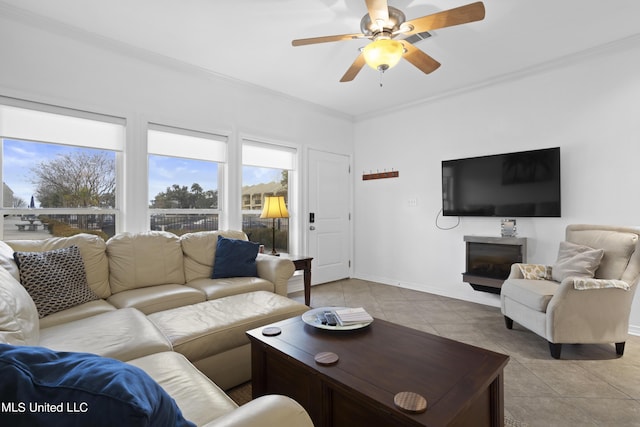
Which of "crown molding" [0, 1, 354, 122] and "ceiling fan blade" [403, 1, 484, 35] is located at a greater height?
"crown molding" [0, 1, 354, 122]

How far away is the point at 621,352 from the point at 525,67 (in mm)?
2881

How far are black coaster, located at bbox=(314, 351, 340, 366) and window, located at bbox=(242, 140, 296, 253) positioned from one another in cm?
260

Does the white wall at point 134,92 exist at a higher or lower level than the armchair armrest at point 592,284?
higher

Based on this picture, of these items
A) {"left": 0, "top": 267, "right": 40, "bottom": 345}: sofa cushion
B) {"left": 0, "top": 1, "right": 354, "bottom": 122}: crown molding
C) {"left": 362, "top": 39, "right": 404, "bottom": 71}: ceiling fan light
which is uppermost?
{"left": 0, "top": 1, "right": 354, "bottom": 122}: crown molding

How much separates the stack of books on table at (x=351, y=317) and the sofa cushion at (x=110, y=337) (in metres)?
0.92

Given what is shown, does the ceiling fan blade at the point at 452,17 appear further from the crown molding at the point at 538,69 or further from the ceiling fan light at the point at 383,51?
the crown molding at the point at 538,69

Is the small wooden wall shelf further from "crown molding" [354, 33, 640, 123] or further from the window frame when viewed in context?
the window frame

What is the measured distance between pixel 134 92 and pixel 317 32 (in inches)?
73.9

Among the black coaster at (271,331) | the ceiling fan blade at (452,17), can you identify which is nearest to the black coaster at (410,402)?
the black coaster at (271,331)

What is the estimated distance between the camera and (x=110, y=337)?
1591mm

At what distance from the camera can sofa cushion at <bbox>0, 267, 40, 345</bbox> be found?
1101 millimetres

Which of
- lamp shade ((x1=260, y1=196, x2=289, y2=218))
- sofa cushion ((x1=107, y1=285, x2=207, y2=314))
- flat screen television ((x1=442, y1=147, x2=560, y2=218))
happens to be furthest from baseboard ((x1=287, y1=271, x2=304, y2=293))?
flat screen television ((x1=442, y1=147, x2=560, y2=218))

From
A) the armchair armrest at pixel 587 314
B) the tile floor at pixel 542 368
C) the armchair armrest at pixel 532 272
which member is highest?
the armchair armrest at pixel 532 272

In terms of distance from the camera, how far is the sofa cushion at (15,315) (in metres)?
1.10
